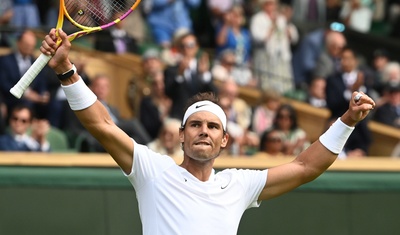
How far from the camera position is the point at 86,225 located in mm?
9031

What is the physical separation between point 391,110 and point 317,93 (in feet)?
3.20

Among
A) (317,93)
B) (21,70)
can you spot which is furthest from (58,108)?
(317,93)

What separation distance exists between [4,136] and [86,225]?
2754mm

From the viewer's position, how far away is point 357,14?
1838 cm

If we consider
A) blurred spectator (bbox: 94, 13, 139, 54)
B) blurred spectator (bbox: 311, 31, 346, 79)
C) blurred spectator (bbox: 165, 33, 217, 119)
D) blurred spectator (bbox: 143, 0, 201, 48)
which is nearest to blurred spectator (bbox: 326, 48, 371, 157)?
blurred spectator (bbox: 311, 31, 346, 79)

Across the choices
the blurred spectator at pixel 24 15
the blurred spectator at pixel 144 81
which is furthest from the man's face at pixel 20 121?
the blurred spectator at pixel 24 15

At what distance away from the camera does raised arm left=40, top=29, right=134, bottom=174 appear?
6.21 metres

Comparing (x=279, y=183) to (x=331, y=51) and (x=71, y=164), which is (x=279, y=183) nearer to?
(x=71, y=164)

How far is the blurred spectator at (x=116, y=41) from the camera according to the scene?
51.3ft

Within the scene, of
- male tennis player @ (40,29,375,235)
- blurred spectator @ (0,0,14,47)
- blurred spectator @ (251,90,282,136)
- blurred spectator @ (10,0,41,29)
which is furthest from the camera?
blurred spectator @ (10,0,41,29)

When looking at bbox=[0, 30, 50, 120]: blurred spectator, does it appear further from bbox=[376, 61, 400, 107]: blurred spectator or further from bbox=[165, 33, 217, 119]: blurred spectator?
bbox=[376, 61, 400, 107]: blurred spectator

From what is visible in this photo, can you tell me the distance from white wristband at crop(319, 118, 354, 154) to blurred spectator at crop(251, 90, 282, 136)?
7.03 m

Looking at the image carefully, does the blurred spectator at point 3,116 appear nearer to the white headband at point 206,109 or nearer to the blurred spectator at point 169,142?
the blurred spectator at point 169,142

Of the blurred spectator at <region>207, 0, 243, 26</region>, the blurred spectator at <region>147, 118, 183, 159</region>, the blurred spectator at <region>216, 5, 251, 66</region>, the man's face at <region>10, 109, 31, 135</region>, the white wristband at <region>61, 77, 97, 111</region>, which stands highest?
the blurred spectator at <region>207, 0, 243, 26</region>
